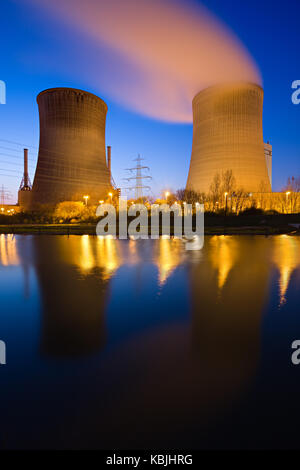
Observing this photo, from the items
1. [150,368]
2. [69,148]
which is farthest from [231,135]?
[150,368]

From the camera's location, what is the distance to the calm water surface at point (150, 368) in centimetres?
147

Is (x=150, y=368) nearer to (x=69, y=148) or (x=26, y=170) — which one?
(x=69, y=148)

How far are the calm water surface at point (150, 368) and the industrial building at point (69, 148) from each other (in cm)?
2930

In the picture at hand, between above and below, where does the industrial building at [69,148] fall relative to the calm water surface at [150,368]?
above

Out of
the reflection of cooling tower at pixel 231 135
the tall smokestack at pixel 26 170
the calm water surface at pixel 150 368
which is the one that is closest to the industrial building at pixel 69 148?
the tall smokestack at pixel 26 170

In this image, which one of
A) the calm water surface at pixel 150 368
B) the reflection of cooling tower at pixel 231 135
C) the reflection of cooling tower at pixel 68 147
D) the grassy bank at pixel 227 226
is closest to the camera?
the calm water surface at pixel 150 368

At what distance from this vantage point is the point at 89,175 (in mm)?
32531

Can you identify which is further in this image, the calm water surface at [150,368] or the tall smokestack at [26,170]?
the tall smokestack at [26,170]

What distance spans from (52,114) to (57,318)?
33.1 metres

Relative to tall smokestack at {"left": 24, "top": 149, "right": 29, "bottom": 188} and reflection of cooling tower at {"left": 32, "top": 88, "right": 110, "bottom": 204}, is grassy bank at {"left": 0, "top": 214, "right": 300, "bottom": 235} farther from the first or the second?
tall smokestack at {"left": 24, "top": 149, "right": 29, "bottom": 188}

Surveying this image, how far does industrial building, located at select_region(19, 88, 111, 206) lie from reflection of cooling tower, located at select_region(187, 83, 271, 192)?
13047 mm

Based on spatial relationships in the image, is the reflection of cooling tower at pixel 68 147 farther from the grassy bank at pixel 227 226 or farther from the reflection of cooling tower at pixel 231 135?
the reflection of cooling tower at pixel 231 135

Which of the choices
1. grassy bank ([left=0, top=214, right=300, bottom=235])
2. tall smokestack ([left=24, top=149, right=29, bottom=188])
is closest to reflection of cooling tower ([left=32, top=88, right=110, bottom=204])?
grassy bank ([left=0, top=214, right=300, bottom=235])

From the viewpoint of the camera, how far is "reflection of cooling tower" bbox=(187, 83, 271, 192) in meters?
29.0
